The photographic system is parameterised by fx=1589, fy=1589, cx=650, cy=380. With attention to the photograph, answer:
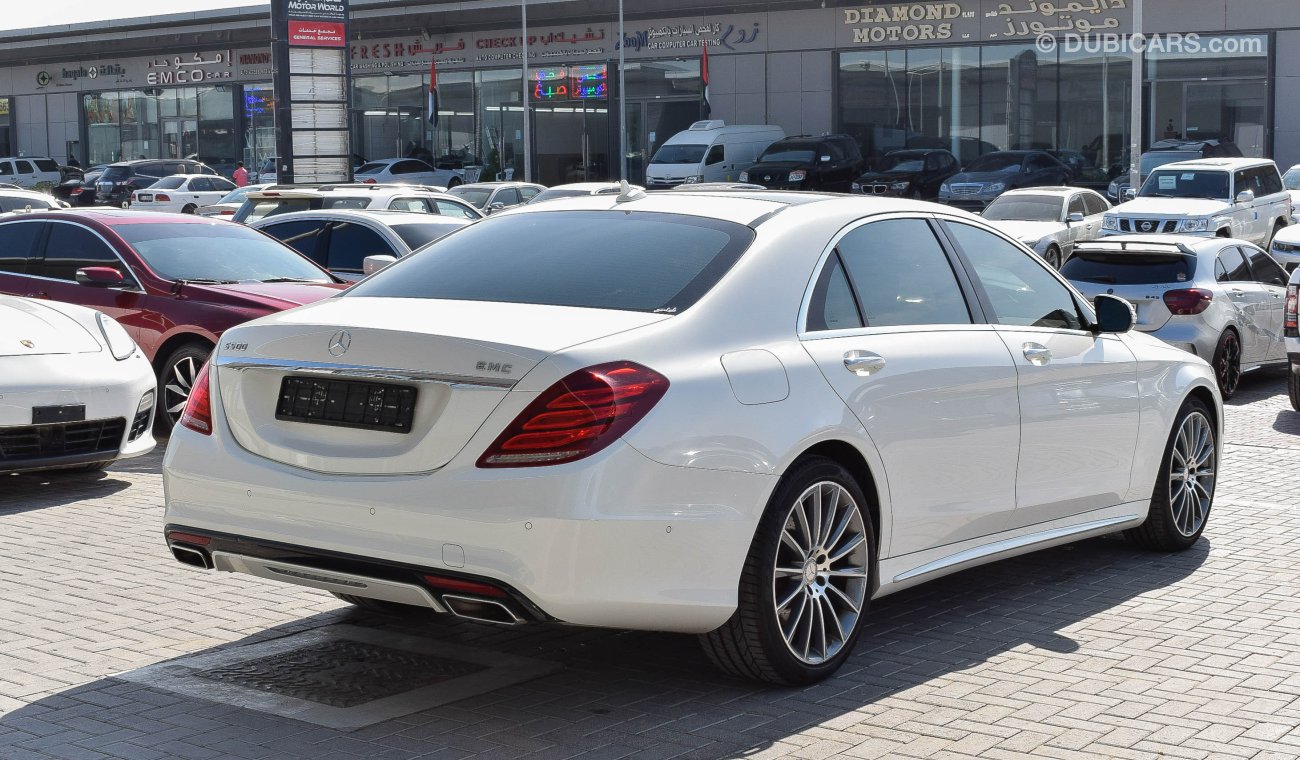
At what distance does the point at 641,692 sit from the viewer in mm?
5148

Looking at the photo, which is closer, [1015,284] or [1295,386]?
[1015,284]

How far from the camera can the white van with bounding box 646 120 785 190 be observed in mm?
45938

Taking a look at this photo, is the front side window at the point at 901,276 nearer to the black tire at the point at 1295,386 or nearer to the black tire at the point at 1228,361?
the black tire at the point at 1295,386

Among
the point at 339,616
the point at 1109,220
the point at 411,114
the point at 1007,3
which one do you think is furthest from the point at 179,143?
the point at 339,616

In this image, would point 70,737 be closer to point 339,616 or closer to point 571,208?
point 339,616

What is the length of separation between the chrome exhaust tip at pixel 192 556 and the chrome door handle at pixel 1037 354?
10.3 ft

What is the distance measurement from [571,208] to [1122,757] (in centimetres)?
274

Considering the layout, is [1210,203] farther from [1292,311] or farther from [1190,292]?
[1292,311]

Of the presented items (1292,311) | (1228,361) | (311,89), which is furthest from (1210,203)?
(311,89)

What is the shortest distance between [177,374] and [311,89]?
57.2ft

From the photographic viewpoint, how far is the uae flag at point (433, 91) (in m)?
59.0

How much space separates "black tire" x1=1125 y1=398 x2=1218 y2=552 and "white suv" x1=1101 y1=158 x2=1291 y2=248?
1766 cm

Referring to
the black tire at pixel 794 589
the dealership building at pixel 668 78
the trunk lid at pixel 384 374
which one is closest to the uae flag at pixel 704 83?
the dealership building at pixel 668 78

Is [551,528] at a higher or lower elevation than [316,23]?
lower
